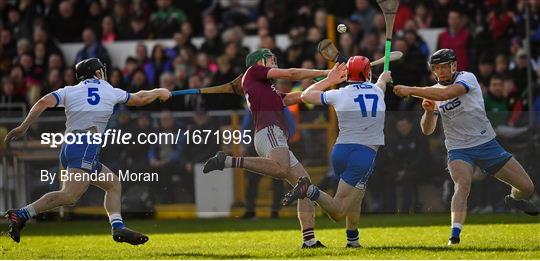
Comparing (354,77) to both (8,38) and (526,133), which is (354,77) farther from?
(8,38)

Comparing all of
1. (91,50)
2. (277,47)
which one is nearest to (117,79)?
(91,50)

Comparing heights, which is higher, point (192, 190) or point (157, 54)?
point (157, 54)

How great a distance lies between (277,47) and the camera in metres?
19.7

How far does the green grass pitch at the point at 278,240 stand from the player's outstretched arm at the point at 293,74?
1741 millimetres

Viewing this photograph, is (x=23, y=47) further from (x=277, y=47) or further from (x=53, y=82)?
(x=277, y=47)

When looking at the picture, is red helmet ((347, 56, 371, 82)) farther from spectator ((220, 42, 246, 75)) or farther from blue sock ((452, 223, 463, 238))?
spectator ((220, 42, 246, 75))

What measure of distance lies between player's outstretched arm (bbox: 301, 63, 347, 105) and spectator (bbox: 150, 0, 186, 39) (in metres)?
8.32

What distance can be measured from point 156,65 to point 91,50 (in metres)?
1.24

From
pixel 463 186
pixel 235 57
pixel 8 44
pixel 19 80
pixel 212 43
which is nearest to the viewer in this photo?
pixel 463 186

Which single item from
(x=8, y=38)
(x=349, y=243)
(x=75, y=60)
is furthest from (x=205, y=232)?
(x=8, y=38)

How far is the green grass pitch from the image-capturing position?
41.4 ft

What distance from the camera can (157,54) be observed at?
20.2 meters

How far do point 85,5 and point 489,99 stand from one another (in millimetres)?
8139

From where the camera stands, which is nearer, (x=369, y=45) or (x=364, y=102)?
(x=364, y=102)
